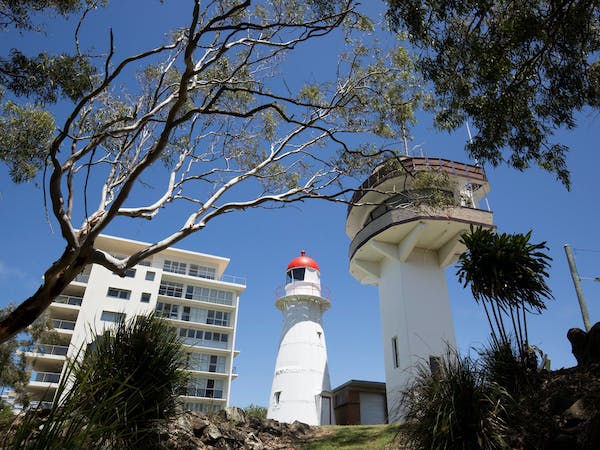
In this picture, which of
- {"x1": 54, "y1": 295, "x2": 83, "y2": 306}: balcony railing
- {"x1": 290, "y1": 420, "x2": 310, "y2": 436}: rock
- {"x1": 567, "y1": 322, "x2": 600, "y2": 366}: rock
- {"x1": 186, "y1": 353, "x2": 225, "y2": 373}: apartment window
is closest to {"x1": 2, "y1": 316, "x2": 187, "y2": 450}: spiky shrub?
{"x1": 290, "y1": 420, "x2": 310, "y2": 436}: rock

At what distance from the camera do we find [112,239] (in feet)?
135

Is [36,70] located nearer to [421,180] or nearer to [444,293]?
[421,180]

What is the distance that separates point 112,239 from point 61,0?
3497 cm

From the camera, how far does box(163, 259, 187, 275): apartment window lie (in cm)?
4412

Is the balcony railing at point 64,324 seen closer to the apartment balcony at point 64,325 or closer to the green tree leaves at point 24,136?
the apartment balcony at point 64,325

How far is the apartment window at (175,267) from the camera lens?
4412cm

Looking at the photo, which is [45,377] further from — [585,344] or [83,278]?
[585,344]

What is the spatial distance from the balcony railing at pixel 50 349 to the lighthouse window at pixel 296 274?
15224 mm

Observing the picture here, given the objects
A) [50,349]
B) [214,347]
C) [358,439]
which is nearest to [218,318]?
[214,347]

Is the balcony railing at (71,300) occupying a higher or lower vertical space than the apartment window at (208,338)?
higher

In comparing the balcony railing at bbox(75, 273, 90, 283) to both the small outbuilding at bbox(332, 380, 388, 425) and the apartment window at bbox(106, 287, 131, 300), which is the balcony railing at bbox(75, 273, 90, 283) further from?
the small outbuilding at bbox(332, 380, 388, 425)

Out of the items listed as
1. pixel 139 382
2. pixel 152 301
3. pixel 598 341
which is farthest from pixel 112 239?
pixel 598 341

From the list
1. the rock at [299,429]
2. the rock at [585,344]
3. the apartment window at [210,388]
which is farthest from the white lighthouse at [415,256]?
the apartment window at [210,388]

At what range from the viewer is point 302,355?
2383 centimetres
